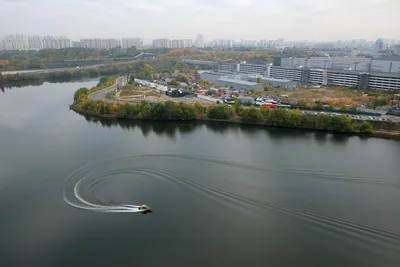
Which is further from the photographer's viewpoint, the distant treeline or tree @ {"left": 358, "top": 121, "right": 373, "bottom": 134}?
the distant treeline

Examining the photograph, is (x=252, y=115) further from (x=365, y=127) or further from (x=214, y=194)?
(x=214, y=194)

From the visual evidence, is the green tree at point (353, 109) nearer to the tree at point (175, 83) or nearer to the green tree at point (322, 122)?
the green tree at point (322, 122)

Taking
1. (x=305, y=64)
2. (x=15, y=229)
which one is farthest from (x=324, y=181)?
(x=305, y=64)

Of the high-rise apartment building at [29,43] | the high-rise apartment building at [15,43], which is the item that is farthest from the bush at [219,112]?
the high-rise apartment building at [15,43]

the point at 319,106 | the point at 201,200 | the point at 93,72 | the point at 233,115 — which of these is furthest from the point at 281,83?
the point at 93,72

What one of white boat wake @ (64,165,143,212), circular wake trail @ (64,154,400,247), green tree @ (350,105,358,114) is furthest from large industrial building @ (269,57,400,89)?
white boat wake @ (64,165,143,212)

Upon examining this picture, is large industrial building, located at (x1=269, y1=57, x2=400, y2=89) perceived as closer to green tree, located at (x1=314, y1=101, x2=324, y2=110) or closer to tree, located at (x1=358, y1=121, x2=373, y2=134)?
green tree, located at (x1=314, y1=101, x2=324, y2=110)

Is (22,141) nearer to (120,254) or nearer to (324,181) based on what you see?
(120,254)
